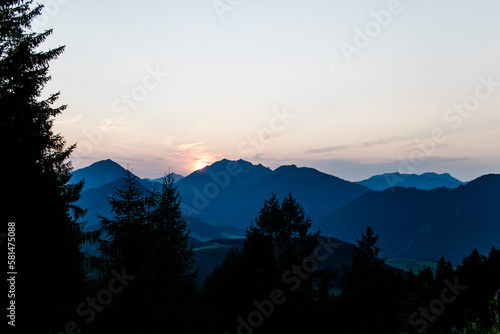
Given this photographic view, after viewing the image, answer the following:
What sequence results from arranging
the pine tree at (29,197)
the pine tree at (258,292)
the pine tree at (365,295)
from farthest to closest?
the pine tree at (365,295) → the pine tree at (258,292) → the pine tree at (29,197)

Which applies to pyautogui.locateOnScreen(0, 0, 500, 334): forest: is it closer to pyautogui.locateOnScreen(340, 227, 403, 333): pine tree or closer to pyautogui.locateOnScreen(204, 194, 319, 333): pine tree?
pyautogui.locateOnScreen(204, 194, 319, 333): pine tree

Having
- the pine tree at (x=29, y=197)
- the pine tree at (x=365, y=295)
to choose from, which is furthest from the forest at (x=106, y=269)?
the pine tree at (x=365, y=295)

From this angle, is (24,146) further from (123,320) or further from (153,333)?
(153,333)

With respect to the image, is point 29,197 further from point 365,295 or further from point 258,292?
point 365,295

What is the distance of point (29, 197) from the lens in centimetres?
1269

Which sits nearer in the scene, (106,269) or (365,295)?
(106,269)

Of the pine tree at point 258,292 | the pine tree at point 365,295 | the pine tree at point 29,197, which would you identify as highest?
the pine tree at point 29,197

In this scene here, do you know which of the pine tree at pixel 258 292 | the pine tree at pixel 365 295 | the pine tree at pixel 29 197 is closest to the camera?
the pine tree at pixel 29 197

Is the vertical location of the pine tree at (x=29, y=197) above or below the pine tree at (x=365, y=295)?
above

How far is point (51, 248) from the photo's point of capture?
43.3 ft

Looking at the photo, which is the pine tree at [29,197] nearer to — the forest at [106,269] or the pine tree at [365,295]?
the forest at [106,269]

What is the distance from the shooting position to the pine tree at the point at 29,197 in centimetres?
1219

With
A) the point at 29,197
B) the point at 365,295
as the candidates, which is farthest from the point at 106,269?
the point at 365,295

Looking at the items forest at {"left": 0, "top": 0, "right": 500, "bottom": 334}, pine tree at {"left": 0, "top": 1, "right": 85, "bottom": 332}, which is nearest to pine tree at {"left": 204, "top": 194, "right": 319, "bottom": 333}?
forest at {"left": 0, "top": 0, "right": 500, "bottom": 334}
